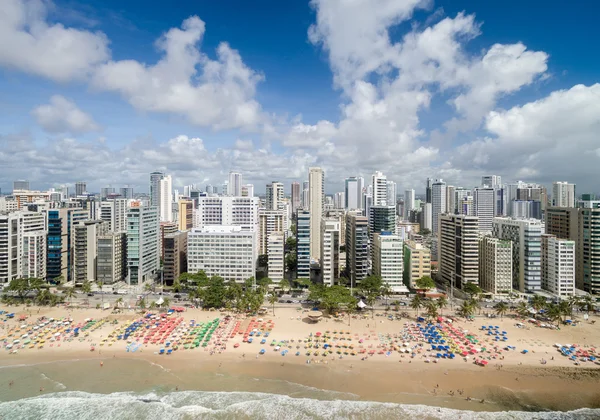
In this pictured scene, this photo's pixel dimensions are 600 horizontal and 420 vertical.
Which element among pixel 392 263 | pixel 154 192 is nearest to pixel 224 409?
pixel 392 263

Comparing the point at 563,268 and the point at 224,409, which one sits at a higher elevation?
the point at 563,268

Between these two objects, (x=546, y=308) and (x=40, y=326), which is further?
(x=546, y=308)

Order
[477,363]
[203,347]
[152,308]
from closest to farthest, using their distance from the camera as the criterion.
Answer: [477,363] < [203,347] < [152,308]

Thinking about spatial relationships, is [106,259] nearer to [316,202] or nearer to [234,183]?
[316,202]

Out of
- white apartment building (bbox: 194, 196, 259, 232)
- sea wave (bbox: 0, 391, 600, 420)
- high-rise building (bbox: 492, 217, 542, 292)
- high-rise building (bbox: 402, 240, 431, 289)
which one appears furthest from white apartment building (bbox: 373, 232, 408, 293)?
white apartment building (bbox: 194, 196, 259, 232)

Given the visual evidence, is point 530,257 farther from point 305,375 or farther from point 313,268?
point 305,375

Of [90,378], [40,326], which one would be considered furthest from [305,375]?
[40,326]

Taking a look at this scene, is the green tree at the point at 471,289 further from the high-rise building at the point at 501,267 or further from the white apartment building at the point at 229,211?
the white apartment building at the point at 229,211
